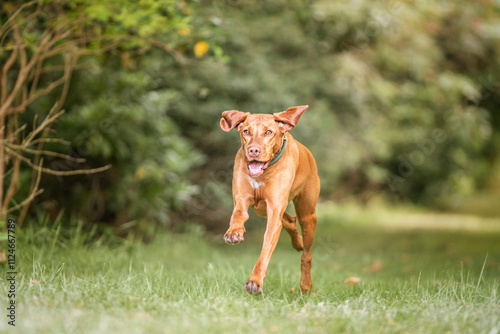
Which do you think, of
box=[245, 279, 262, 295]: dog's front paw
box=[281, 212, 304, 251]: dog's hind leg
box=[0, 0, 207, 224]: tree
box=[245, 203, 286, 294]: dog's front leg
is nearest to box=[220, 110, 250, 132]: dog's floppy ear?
box=[245, 203, 286, 294]: dog's front leg

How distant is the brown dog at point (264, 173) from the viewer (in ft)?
12.8

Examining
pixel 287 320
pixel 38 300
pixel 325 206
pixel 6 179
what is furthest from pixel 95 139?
pixel 325 206

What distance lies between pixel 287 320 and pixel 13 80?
596 cm

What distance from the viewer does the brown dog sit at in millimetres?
3902

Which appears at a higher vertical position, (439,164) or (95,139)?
(95,139)

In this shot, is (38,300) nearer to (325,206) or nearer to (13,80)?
(13,80)

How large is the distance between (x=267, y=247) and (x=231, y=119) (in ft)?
3.28

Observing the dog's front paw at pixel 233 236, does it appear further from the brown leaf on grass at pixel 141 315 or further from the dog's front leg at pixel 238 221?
the brown leaf on grass at pixel 141 315

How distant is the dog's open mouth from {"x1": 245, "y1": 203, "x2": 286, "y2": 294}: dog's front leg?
342 mm

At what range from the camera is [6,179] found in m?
7.37

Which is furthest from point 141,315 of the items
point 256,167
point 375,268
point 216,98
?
point 216,98

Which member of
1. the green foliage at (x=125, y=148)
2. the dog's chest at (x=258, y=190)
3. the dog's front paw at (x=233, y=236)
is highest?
the dog's chest at (x=258, y=190)

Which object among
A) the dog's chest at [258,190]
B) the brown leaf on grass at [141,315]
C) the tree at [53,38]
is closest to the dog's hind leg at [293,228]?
the dog's chest at [258,190]

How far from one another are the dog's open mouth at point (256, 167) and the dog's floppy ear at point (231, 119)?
1.30ft
